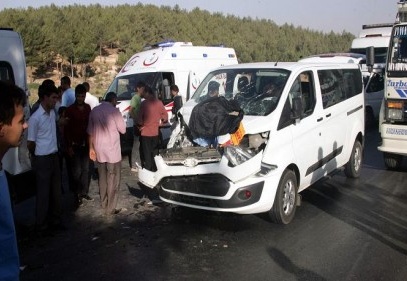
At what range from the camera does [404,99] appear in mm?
7789

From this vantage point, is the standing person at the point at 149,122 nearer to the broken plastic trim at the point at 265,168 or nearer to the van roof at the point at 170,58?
the van roof at the point at 170,58

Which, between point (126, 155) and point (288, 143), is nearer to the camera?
point (288, 143)

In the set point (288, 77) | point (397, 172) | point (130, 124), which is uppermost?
point (288, 77)

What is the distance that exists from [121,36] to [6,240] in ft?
166

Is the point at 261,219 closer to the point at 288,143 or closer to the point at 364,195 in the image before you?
the point at 288,143

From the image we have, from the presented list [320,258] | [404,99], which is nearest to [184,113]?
[320,258]

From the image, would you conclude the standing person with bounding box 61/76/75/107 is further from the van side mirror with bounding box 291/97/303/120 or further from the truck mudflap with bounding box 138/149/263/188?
the van side mirror with bounding box 291/97/303/120

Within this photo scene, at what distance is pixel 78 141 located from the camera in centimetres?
695

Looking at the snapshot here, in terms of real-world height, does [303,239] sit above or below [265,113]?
below

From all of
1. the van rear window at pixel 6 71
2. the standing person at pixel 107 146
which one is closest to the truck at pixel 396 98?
the standing person at pixel 107 146

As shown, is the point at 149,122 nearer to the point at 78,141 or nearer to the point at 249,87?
the point at 78,141

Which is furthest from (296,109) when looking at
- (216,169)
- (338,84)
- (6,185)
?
(6,185)

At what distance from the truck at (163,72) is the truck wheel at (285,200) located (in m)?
5.27

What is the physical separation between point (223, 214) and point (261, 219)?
54 cm
